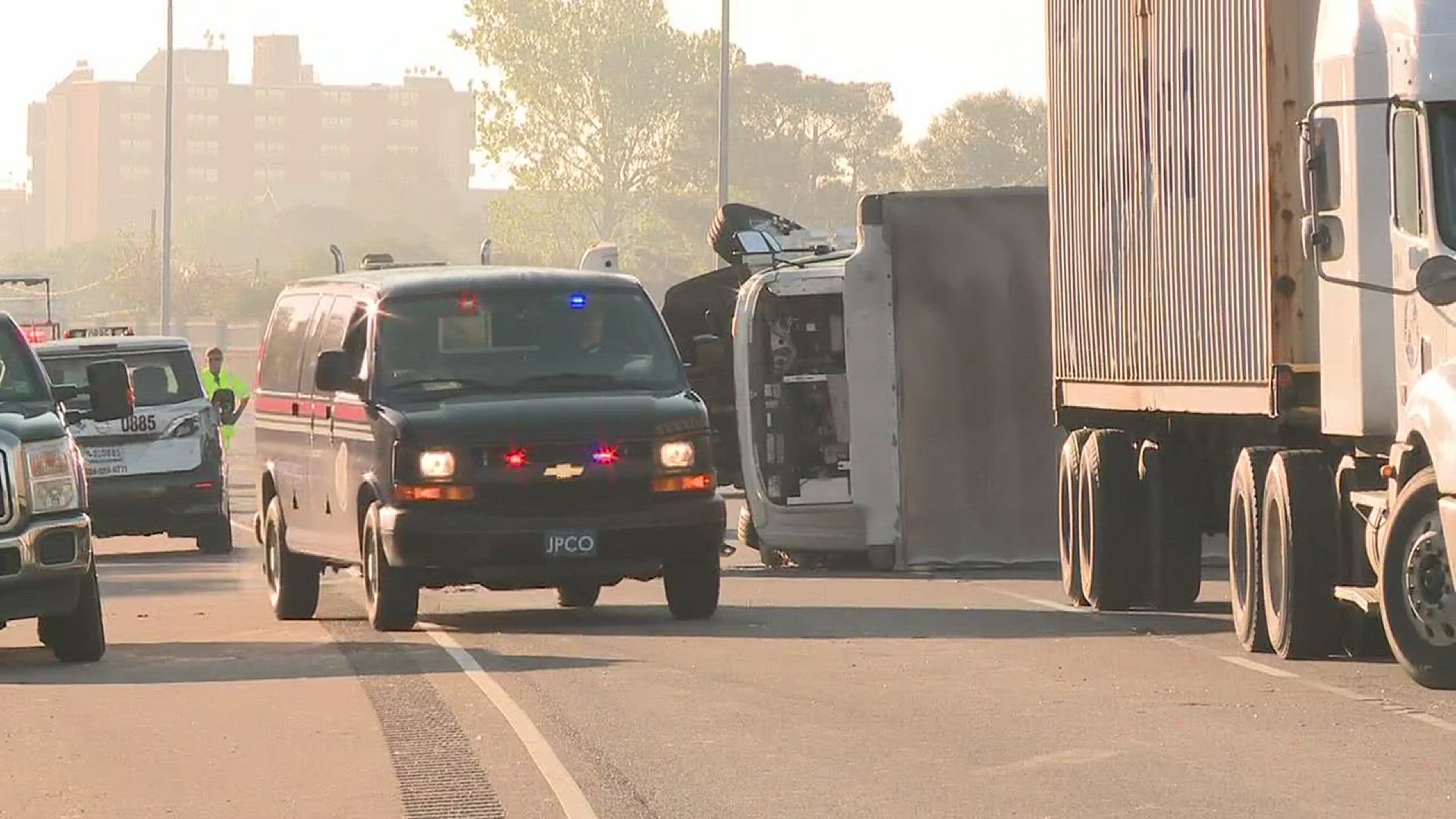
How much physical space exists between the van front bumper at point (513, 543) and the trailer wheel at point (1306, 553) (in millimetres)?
3820

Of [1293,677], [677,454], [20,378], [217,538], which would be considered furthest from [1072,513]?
[217,538]

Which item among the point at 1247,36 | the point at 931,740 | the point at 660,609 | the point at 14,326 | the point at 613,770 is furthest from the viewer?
the point at 660,609

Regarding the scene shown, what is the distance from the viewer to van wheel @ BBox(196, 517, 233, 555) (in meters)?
29.5

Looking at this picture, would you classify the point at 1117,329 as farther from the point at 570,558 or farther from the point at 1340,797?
the point at 1340,797

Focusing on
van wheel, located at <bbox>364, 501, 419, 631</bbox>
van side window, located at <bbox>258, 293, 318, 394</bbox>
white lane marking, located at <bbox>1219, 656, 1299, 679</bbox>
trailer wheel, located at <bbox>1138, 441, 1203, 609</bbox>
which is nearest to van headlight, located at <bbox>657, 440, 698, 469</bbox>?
van wheel, located at <bbox>364, 501, 419, 631</bbox>

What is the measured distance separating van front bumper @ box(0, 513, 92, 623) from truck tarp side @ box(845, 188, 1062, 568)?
9.15m

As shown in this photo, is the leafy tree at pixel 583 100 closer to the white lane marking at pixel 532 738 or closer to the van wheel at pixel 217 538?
the van wheel at pixel 217 538

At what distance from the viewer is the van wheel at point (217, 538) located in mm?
29484

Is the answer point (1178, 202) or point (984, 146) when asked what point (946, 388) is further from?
point (984, 146)

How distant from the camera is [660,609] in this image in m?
19.9

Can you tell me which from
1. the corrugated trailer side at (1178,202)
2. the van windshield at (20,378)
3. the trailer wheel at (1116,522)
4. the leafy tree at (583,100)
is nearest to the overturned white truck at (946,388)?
the corrugated trailer side at (1178,202)

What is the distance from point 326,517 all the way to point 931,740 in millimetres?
7869

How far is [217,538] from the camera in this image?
2967 cm

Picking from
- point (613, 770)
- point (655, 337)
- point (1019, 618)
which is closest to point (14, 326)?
point (655, 337)
